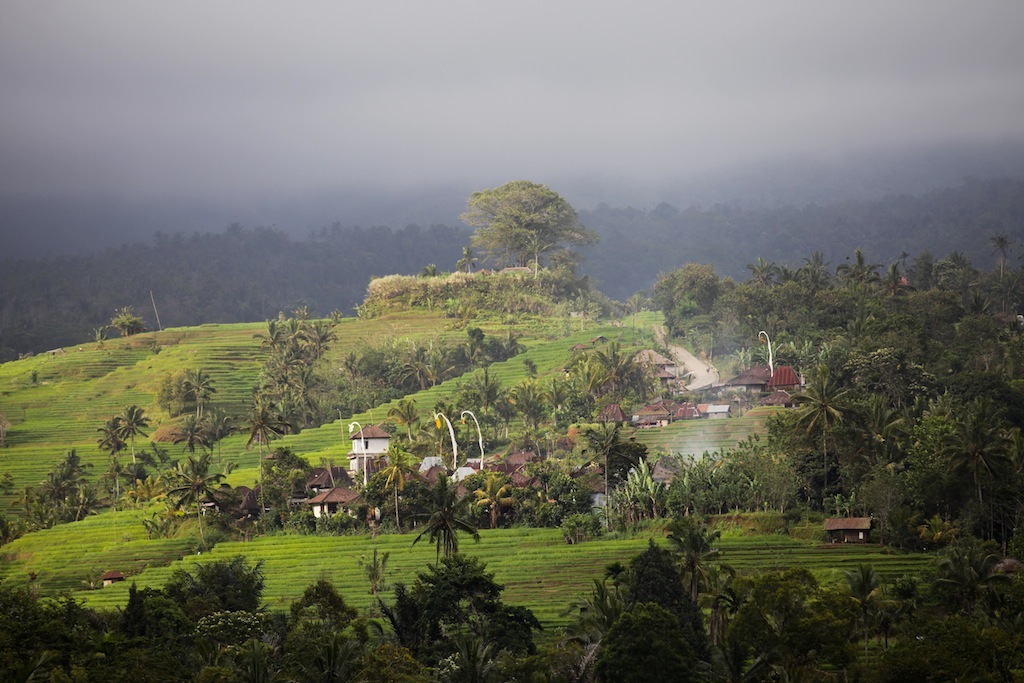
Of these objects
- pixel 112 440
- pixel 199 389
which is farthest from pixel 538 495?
pixel 199 389

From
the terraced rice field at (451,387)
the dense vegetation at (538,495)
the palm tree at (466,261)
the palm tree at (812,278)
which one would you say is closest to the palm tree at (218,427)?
the dense vegetation at (538,495)

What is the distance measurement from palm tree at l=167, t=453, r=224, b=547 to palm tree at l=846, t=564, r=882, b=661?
1419 inches

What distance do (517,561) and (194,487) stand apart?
19.0 m

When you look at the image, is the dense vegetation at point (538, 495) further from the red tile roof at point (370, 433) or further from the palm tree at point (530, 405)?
the red tile roof at point (370, 433)

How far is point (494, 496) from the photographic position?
7006cm

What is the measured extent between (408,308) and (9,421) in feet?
109

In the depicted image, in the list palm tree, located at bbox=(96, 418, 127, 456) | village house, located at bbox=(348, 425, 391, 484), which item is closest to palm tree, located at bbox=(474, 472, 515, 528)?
village house, located at bbox=(348, 425, 391, 484)

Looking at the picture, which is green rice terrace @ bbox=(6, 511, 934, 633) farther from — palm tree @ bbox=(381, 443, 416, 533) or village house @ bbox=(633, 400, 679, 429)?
village house @ bbox=(633, 400, 679, 429)

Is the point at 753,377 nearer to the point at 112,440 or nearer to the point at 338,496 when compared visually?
the point at 338,496

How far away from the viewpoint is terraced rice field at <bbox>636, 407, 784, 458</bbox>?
76.6 meters

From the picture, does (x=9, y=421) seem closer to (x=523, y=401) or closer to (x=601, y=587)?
(x=523, y=401)

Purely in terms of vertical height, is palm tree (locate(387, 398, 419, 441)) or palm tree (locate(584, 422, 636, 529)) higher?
palm tree (locate(387, 398, 419, 441))

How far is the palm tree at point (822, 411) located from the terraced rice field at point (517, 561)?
21.3 feet

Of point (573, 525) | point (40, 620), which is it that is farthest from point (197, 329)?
point (40, 620)
